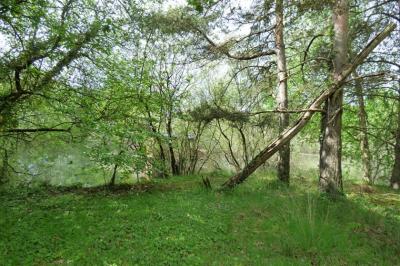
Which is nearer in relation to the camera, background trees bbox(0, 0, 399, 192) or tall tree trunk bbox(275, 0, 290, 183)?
background trees bbox(0, 0, 399, 192)

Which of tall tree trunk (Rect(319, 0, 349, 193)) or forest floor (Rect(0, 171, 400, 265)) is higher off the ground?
tall tree trunk (Rect(319, 0, 349, 193))

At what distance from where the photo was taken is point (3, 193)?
6.66m

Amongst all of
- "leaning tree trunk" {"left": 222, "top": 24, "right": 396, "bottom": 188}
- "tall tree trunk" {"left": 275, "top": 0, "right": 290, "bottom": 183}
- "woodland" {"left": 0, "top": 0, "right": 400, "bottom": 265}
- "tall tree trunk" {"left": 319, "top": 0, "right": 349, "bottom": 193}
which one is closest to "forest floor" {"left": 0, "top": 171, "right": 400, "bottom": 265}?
"woodland" {"left": 0, "top": 0, "right": 400, "bottom": 265}

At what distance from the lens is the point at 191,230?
4918 millimetres

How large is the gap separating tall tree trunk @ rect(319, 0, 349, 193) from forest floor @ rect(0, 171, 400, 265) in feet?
1.44

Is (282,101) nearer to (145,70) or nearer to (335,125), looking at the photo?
(335,125)

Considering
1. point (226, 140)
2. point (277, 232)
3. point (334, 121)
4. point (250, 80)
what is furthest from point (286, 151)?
point (226, 140)

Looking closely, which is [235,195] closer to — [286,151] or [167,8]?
[286,151]

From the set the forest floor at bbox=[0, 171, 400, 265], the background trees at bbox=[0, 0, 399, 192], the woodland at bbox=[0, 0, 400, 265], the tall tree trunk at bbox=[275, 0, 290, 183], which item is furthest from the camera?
the tall tree trunk at bbox=[275, 0, 290, 183]

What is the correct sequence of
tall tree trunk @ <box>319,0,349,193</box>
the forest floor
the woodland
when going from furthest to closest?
1. tall tree trunk @ <box>319,0,349,193</box>
2. the woodland
3. the forest floor

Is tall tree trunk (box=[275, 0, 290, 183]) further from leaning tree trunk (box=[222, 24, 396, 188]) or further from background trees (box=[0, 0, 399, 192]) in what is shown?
leaning tree trunk (box=[222, 24, 396, 188])

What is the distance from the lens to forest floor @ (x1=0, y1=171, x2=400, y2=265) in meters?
4.10

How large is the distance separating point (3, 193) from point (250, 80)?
7070 millimetres

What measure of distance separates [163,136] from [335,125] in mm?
3905
